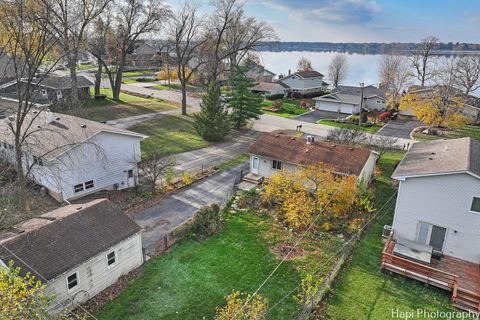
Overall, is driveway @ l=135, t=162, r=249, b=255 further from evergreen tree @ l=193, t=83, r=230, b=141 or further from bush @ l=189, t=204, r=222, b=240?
evergreen tree @ l=193, t=83, r=230, b=141

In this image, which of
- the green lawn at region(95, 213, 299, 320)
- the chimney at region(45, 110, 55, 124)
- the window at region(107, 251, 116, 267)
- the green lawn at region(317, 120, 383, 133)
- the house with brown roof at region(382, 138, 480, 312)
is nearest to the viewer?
the green lawn at region(95, 213, 299, 320)

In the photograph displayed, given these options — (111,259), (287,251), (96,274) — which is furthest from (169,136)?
(96,274)

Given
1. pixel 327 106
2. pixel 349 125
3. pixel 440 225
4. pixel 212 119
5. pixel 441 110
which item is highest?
pixel 441 110

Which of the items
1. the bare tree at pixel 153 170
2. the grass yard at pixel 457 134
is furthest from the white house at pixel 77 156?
the grass yard at pixel 457 134

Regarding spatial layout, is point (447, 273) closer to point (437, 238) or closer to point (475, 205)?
point (437, 238)

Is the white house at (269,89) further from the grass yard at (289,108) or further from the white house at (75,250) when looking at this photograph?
the white house at (75,250)

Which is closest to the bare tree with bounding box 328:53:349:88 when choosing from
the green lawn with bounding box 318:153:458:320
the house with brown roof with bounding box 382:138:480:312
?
the house with brown roof with bounding box 382:138:480:312
